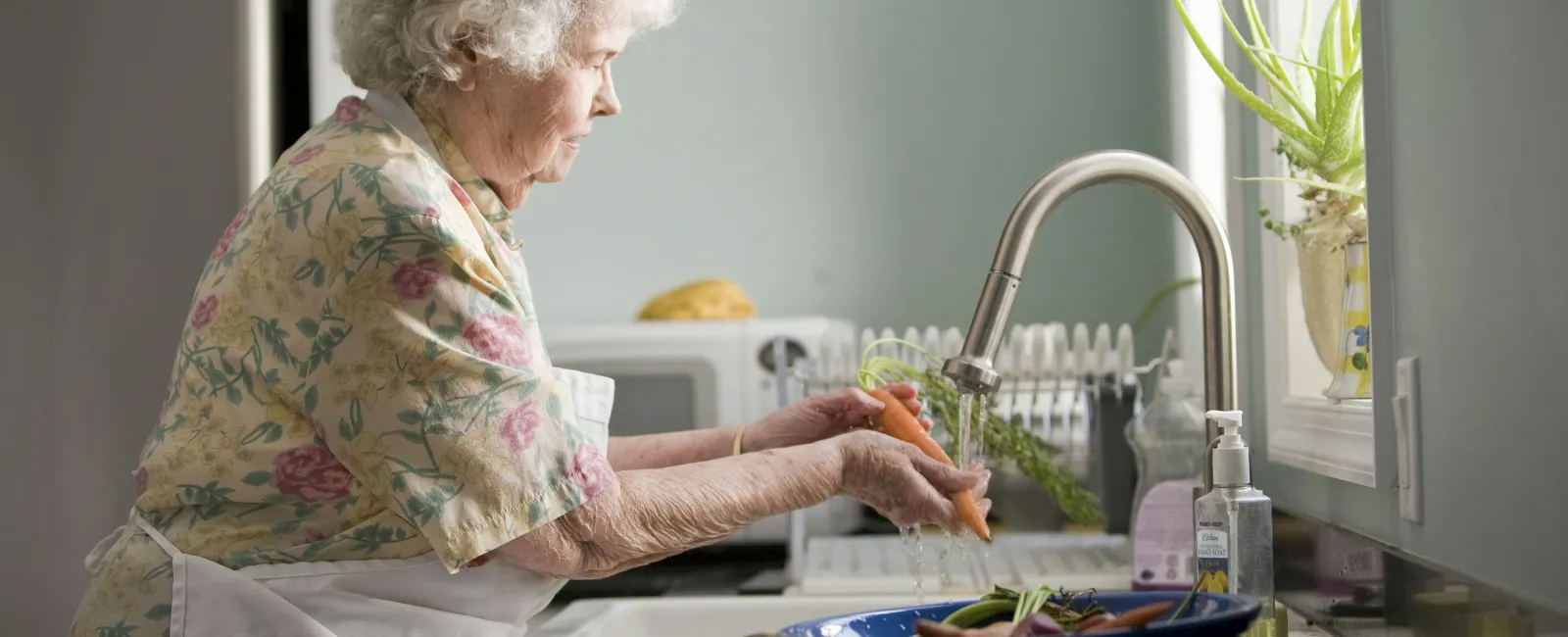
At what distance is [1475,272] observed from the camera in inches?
32.4

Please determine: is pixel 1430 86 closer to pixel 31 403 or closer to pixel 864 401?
pixel 864 401

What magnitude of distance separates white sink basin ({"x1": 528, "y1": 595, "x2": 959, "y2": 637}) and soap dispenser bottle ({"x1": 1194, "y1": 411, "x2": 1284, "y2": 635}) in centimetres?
59

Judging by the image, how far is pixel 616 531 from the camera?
1.00 m

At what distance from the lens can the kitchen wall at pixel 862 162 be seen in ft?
8.61

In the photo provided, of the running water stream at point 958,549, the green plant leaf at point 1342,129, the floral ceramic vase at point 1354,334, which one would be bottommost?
the running water stream at point 958,549

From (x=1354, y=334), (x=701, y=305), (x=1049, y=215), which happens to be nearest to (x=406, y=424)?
(x=1049, y=215)

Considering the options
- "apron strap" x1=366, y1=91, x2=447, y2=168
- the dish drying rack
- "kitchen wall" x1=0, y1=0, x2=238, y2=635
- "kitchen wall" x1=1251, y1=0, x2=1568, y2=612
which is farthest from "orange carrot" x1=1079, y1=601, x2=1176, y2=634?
"kitchen wall" x1=0, y1=0, x2=238, y2=635

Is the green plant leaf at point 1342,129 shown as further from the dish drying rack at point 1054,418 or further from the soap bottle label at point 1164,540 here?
the dish drying rack at point 1054,418

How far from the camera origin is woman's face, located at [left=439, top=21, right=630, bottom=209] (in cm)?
113

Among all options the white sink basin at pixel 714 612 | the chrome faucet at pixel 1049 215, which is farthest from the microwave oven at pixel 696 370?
the chrome faucet at pixel 1049 215

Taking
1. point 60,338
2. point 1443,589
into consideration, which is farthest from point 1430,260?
point 60,338

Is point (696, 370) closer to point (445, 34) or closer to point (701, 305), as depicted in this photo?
point (701, 305)

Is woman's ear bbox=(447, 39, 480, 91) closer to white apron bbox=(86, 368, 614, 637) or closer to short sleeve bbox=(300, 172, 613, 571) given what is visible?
short sleeve bbox=(300, 172, 613, 571)

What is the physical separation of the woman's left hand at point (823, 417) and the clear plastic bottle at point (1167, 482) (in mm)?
323
